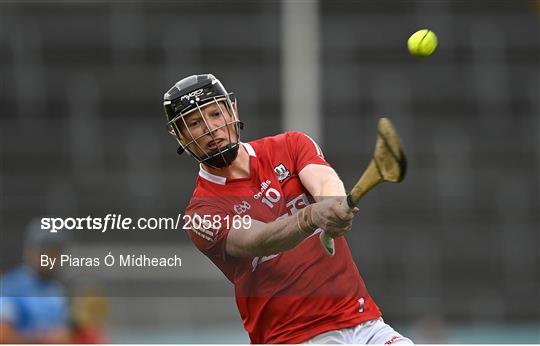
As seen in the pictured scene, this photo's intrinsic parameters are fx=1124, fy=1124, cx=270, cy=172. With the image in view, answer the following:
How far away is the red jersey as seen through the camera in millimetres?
3898

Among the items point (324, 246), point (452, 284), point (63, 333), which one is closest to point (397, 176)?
point (324, 246)

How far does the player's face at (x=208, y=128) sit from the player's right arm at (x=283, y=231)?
0.99 feet

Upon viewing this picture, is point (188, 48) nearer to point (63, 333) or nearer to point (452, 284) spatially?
point (452, 284)

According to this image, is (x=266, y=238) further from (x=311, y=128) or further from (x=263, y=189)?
(x=311, y=128)

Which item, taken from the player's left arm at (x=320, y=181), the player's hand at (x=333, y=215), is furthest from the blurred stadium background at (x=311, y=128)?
the player's hand at (x=333, y=215)

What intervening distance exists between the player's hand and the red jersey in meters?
0.33

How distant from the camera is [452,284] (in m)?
9.15

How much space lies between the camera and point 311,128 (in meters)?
9.70

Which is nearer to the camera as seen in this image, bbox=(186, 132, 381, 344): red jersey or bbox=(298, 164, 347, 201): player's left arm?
bbox=(298, 164, 347, 201): player's left arm

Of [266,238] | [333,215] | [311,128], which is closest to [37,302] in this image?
[266,238]

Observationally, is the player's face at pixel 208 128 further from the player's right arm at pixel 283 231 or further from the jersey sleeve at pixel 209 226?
the player's right arm at pixel 283 231

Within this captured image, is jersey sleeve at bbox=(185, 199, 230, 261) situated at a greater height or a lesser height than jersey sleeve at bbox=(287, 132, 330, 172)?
lesser

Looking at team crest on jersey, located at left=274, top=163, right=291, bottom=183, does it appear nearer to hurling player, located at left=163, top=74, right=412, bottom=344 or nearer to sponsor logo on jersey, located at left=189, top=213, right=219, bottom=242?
hurling player, located at left=163, top=74, right=412, bottom=344

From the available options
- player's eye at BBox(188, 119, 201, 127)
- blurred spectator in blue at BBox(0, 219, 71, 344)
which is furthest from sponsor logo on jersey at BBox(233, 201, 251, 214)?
blurred spectator in blue at BBox(0, 219, 71, 344)
